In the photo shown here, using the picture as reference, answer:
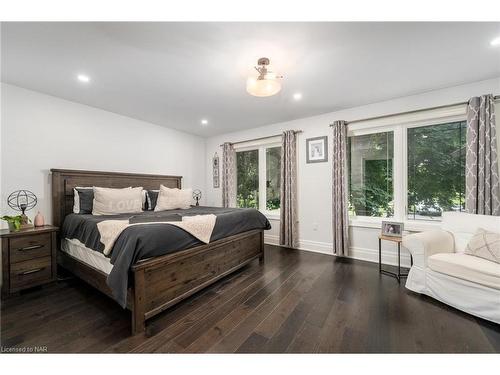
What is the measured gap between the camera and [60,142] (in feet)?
9.12

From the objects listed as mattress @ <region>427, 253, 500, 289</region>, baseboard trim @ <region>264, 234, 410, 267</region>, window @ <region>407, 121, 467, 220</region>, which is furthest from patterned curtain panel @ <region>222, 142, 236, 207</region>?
mattress @ <region>427, 253, 500, 289</region>

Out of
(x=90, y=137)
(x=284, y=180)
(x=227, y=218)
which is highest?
(x=90, y=137)

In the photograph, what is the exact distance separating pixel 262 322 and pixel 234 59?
2339 mm

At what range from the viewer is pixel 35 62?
197 cm

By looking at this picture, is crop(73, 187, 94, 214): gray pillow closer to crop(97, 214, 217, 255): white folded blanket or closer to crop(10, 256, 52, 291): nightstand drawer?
crop(10, 256, 52, 291): nightstand drawer

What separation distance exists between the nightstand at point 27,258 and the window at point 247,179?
3106mm

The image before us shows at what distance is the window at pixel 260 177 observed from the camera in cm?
418

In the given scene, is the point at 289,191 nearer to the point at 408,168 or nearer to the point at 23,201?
the point at 408,168

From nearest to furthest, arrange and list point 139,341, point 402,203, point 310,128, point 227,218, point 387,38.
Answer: point 139,341
point 387,38
point 227,218
point 402,203
point 310,128

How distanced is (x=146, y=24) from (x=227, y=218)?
6.27 feet

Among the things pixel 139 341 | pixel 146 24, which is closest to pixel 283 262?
pixel 139 341

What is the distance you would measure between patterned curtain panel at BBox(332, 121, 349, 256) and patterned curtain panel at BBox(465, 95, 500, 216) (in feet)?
4.43

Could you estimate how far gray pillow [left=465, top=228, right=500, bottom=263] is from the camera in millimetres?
1808
